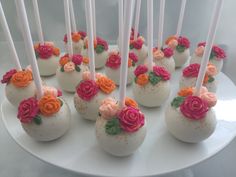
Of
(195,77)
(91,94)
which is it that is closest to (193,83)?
(195,77)

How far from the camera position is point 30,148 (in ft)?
1.82

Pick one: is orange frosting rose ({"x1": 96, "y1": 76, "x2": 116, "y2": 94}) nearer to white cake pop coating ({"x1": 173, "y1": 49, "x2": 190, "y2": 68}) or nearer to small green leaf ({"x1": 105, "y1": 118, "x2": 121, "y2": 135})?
small green leaf ({"x1": 105, "y1": 118, "x2": 121, "y2": 135})

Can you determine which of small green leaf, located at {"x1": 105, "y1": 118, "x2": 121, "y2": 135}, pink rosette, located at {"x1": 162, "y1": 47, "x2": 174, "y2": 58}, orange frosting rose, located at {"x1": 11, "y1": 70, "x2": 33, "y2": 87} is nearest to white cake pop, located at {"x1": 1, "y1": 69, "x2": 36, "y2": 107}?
orange frosting rose, located at {"x1": 11, "y1": 70, "x2": 33, "y2": 87}

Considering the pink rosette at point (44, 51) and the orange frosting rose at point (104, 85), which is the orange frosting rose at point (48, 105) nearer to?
the orange frosting rose at point (104, 85)

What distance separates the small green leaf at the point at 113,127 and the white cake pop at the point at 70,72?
199 millimetres

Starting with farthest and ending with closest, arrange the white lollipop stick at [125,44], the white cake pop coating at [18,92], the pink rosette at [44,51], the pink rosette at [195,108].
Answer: the pink rosette at [44,51] < the white cake pop coating at [18,92] < the pink rosette at [195,108] < the white lollipop stick at [125,44]

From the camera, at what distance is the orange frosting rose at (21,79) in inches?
24.4

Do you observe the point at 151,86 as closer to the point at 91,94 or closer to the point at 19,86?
the point at 91,94

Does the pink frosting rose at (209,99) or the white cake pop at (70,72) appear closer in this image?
the pink frosting rose at (209,99)

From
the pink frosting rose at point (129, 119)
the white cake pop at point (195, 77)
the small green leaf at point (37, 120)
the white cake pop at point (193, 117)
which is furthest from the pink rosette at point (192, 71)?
the small green leaf at point (37, 120)

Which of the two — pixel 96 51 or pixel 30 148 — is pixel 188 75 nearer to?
pixel 96 51

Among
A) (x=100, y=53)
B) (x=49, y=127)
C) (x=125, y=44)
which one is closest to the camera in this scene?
(x=125, y=44)

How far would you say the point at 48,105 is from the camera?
529 mm

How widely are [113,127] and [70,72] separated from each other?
219 millimetres
